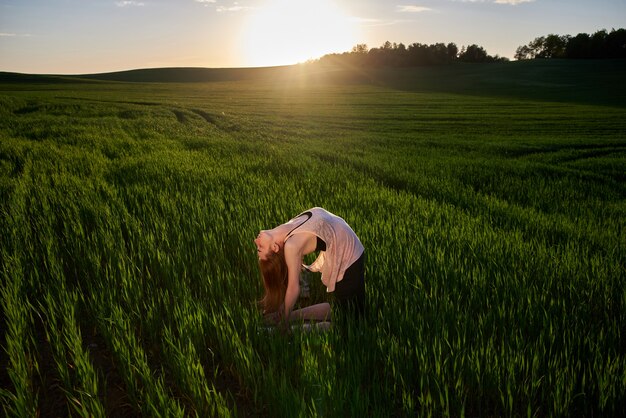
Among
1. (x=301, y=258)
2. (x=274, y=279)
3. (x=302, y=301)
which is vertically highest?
(x=301, y=258)

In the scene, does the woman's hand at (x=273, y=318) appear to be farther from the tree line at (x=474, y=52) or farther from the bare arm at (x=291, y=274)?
the tree line at (x=474, y=52)

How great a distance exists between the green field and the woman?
18 cm

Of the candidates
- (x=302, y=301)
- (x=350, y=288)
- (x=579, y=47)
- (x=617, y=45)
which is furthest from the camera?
(x=579, y=47)

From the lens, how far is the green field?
2.29m

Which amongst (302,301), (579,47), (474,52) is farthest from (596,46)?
(302,301)

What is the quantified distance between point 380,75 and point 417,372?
77886 millimetres

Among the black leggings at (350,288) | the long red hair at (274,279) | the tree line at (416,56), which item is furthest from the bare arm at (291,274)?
the tree line at (416,56)

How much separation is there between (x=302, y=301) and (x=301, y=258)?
3.03 ft

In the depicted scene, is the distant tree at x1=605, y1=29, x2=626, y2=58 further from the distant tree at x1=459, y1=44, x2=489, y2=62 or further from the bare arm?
the bare arm

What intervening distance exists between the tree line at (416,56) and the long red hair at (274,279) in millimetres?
93681

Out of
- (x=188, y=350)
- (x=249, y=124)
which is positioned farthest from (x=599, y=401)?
(x=249, y=124)

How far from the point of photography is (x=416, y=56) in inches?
3563

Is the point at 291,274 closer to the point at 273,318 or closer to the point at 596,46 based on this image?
the point at 273,318

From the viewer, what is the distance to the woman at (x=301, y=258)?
2754mm
